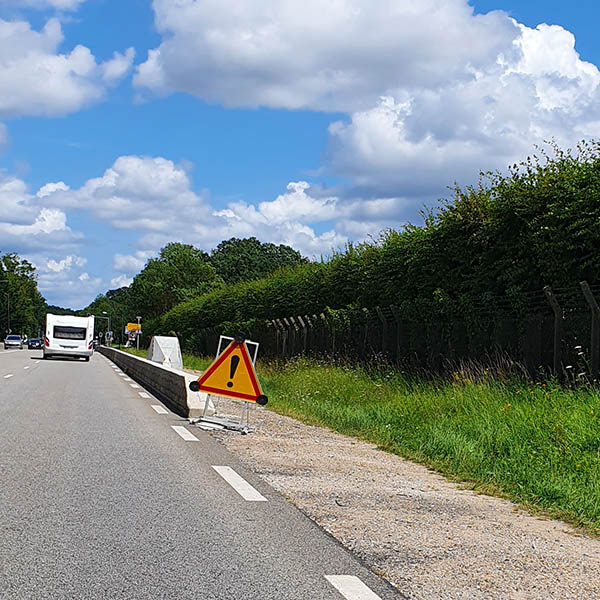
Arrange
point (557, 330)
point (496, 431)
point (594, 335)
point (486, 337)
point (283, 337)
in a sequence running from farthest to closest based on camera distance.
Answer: point (283, 337), point (486, 337), point (557, 330), point (594, 335), point (496, 431)

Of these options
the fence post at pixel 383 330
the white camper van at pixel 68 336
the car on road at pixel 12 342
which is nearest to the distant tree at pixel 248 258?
the car on road at pixel 12 342

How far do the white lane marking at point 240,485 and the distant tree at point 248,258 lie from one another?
125m

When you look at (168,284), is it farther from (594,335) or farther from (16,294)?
(594,335)

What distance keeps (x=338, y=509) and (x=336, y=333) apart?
1754 cm

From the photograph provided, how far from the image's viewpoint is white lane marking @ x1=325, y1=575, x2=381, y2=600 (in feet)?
15.3

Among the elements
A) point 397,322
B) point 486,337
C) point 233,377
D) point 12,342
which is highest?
point 397,322

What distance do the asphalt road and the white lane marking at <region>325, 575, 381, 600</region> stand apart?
1 cm

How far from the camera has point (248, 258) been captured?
140 meters

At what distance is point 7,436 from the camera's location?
11273 millimetres

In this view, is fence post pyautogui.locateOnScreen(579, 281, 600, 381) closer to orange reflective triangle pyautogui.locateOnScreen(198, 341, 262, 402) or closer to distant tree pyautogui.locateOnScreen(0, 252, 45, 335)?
orange reflective triangle pyautogui.locateOnScreen(198, 341, 262, 402)

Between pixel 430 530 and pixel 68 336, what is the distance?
44089mm

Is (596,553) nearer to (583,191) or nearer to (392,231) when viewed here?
(583,191)

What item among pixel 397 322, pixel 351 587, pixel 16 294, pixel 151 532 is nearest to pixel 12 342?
pixel 16 294

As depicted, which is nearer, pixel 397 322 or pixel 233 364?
pixel 233 364
